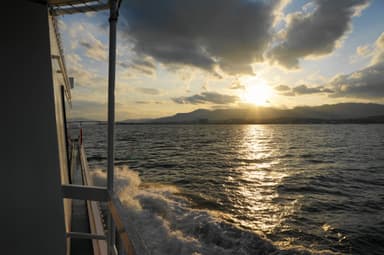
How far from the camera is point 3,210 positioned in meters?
1.91

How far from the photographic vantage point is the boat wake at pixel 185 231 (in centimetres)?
498

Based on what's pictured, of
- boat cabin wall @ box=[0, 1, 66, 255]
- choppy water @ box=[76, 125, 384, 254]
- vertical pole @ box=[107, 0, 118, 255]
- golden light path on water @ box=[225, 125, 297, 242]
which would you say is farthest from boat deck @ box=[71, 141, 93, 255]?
golden light path on water @ box=[225, 125, 297, 242]

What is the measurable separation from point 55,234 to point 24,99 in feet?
4.29

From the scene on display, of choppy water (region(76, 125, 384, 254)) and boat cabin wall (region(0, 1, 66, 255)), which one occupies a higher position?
boat cabin wall (region(0, 1, 66, 255))

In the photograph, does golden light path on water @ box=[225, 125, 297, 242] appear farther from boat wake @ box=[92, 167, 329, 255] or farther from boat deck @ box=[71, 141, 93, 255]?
boat deck @ box=[71, 141, 93, 255]

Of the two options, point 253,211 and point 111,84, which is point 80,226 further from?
point 253,211

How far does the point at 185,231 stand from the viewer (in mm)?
5688

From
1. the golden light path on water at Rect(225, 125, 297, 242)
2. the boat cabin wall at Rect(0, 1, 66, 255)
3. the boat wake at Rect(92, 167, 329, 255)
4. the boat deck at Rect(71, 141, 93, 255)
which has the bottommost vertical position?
the golden light path on water at Rect(225, 125, 297, 242)

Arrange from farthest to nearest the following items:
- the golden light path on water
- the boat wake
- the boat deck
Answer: the golden light path on water < the boat wake < the boat deck

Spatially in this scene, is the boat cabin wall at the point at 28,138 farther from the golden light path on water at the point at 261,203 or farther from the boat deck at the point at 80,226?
the golden light path on water at the point at 261,203

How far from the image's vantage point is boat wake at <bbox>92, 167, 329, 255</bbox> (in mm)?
4980

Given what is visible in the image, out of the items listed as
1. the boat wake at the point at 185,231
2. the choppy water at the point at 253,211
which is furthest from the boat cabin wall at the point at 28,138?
the boat wake at the point at 185,231

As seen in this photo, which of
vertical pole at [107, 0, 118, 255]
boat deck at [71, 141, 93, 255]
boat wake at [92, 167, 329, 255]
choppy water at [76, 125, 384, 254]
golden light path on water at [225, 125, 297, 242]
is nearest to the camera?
vertical pole at [107, 0, 118, 255]

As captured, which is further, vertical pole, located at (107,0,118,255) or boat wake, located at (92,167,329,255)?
boat wake, located at (92,167,329,255)
